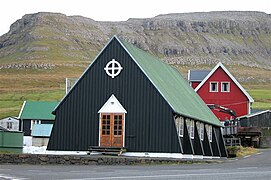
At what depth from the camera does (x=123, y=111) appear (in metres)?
35.9

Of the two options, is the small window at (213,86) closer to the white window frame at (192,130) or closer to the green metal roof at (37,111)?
the white window frame at (192,130)

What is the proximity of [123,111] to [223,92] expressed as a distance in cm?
2750

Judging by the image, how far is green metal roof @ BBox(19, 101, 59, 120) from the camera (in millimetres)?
82750

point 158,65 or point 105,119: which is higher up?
point 158,65

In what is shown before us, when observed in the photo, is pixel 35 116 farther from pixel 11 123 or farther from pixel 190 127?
pixel 190 127

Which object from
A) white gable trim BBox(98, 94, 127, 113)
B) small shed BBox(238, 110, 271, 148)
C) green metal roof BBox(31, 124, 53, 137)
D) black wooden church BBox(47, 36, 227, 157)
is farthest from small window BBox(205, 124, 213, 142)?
green metal roof BBox(31, 124, 53, 137)

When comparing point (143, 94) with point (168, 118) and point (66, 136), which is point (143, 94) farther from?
point (66, 136)

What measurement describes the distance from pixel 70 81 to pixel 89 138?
42.3ft

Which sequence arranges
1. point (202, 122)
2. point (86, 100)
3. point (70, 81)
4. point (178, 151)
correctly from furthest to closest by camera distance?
point (70, 81)
point (202, 122)
point (86, 100)
point (178, 151)

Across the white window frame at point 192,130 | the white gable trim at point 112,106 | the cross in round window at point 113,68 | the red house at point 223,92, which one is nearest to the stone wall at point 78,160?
the white gable trim at point 112,106

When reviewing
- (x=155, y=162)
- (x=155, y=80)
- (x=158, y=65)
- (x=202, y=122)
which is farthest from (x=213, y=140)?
(x=155, y=162)

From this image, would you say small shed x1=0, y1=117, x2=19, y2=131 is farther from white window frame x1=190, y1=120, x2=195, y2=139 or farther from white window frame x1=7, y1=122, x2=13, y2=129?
white window frame x1=190, y1=120, x2=195, y2=139

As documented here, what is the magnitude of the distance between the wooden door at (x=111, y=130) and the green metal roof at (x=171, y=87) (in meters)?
2.98

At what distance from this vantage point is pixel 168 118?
3475 cm
